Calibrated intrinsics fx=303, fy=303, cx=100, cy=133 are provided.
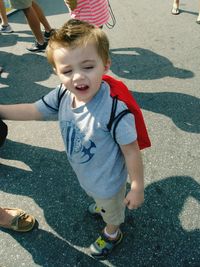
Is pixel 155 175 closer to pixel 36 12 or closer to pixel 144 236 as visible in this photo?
pixel 144 236

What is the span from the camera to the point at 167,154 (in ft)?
8.50

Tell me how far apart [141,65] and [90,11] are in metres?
1.15

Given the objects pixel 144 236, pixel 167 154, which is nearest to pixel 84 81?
pixel 144 236

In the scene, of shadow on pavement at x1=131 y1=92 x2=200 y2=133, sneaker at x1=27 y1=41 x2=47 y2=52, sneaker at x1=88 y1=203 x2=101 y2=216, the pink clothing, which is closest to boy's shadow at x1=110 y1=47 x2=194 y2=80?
shadow on pavement at x1=131 y1=92 x2=200 y2=133

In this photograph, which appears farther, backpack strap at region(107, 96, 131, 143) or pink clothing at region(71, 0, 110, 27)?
pink clothing at region(71, 0, 110, 27)

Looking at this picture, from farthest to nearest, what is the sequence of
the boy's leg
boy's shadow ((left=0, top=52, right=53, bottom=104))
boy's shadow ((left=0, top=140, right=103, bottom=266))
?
boy's shadow ((left=0, top=52, right=53, bottom=104)), boy's shadow ((left=0, top=140, right=103, bottom=266)), the boy's leg

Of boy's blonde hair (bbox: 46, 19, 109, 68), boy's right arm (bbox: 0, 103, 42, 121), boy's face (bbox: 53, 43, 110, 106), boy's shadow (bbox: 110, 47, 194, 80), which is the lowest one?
boy's shadow (bbox: 110, 47, 194, 80)

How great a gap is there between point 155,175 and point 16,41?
3.23 meters

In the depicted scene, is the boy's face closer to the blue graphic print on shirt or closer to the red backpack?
the red backpack

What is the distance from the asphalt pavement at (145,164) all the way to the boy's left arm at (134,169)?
0.73 meters

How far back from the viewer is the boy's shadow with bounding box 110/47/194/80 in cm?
354

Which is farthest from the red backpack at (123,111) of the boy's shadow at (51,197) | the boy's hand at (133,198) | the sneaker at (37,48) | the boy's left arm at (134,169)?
the sneaker at (37,48)

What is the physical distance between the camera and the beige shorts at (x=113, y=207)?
1646mm

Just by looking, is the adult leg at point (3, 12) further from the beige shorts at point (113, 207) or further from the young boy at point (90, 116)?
the beige shorts at point (113, 207)
